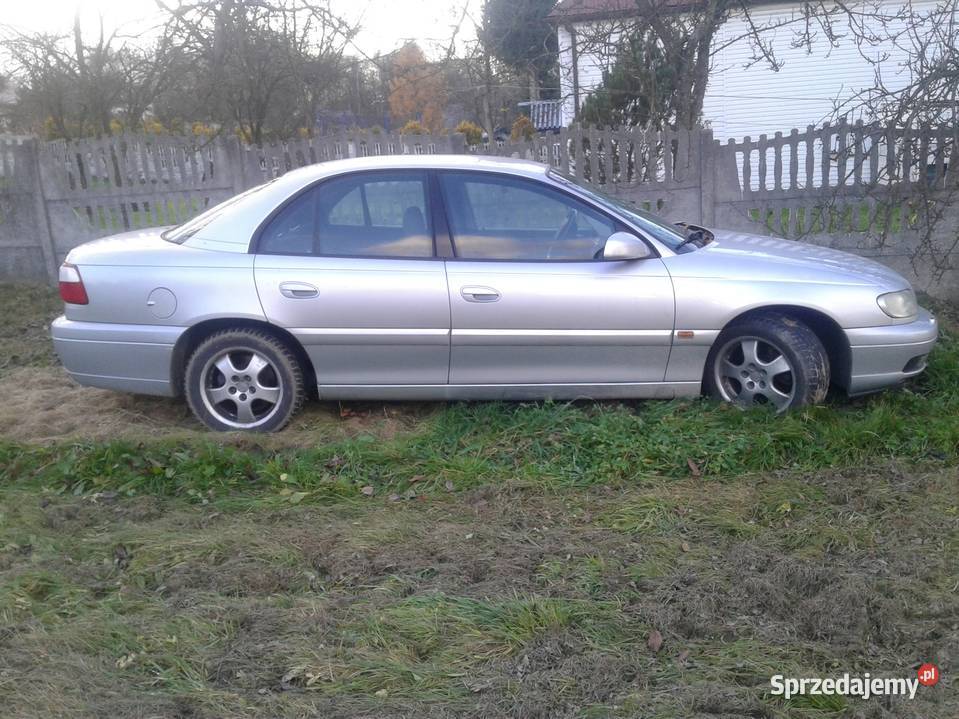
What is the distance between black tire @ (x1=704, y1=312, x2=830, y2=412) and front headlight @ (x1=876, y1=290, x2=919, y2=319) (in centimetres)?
41

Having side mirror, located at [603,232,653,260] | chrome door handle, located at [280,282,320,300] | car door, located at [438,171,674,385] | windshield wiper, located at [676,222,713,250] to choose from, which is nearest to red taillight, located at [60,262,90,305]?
chrome door handle, located at [280,282,320,300]

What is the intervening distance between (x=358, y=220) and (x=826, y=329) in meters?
2.80

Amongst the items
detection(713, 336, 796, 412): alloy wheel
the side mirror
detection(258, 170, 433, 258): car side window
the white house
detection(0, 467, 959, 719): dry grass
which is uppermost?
the white house

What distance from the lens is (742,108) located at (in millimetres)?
22531

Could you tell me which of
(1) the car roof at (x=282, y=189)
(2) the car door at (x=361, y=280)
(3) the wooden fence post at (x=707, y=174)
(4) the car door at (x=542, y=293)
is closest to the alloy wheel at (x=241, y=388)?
(2) the car door at (x=361, y=280)

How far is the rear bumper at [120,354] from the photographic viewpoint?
5246mm

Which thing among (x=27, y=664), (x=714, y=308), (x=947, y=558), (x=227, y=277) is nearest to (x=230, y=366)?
(x=227, y=277)

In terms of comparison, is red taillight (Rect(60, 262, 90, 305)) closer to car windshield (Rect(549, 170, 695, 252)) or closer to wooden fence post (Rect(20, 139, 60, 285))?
car windshield (Rect(549, 170, 695, 252))

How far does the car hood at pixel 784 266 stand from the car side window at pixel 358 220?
1.59 meters

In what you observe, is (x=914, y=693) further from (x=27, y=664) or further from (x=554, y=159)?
(x=554, y=159)

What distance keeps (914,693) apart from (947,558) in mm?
1017

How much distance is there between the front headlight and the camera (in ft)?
16.9

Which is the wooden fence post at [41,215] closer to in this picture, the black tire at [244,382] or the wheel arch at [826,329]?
the black tire at [244,382]

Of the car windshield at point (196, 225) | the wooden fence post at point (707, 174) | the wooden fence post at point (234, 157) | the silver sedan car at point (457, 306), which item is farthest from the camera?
the wooden fence post at point (234, 157)
